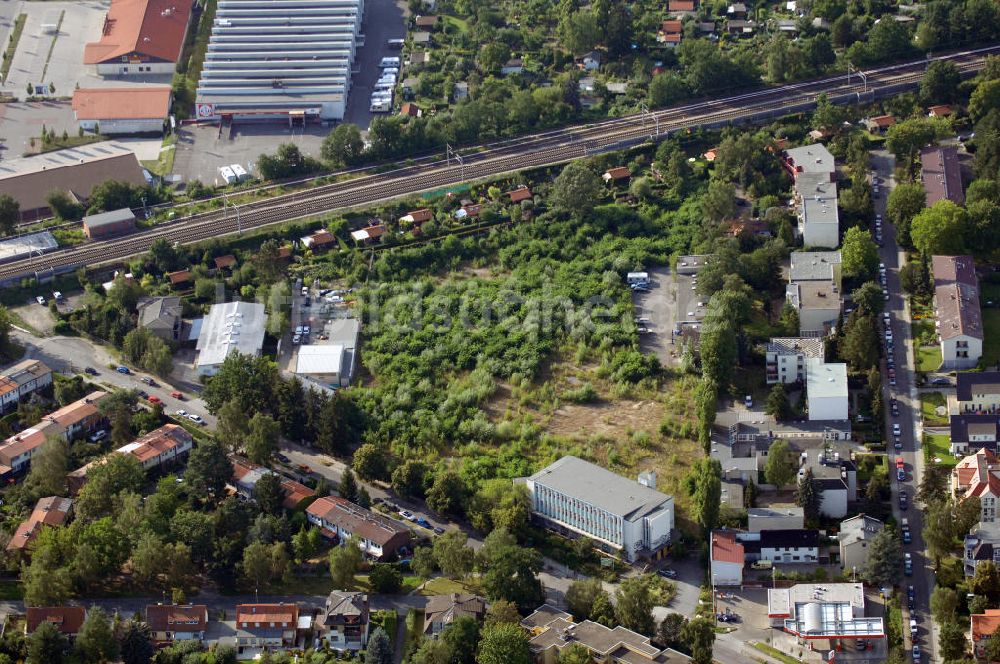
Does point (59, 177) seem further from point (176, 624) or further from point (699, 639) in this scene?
point (699, 639)

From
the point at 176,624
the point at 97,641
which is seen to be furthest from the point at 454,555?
the point at 97,641

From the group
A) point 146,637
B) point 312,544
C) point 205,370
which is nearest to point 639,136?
point 205,370

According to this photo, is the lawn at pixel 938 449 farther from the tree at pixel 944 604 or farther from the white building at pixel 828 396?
the tree at pixel 944 604

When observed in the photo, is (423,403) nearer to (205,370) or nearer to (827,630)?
(205,370)

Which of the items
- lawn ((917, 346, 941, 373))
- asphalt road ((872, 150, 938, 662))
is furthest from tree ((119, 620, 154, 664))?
lawn ((917, 346, 941, 373))

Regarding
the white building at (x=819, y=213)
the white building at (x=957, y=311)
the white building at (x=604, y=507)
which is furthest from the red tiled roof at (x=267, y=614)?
the white building at (x=819, y=213)

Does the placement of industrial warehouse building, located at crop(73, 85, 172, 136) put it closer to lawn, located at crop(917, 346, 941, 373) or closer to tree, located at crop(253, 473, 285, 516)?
tree, located at crop(253, 473, 285, 516)
